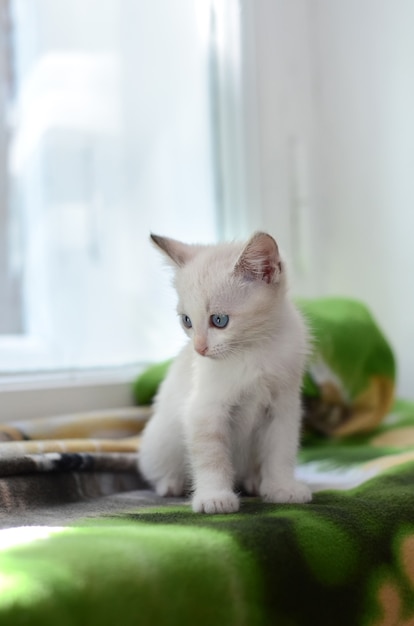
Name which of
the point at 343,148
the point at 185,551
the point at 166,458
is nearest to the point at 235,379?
the point at 166,458

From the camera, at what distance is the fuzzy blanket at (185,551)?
62 cm

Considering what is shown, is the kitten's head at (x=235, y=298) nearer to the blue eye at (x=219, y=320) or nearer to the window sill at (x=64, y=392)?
the blue eye at (x=219, y=320)

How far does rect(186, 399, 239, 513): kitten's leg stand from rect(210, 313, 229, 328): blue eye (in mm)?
112

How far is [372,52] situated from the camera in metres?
1.72

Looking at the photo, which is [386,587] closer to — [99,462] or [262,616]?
[262,616]

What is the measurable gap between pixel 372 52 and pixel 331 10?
18 centimetres

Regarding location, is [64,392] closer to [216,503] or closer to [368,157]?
[216,503]

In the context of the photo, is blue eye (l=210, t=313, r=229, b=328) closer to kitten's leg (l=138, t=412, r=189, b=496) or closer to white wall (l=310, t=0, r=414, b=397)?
kitten's leg (l=138, t=412, r=189, b=496)

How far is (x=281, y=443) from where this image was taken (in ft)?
3.41

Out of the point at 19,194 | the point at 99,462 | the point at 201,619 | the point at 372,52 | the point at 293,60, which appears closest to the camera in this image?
the point at 201,619

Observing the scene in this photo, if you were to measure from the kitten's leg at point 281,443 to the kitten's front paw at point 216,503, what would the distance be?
11 cm

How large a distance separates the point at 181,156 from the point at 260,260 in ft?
2.89

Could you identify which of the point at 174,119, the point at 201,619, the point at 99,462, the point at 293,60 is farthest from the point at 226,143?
the point at 201,619

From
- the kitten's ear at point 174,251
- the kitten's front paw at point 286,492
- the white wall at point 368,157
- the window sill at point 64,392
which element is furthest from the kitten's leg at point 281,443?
the white wall at point 368,157
